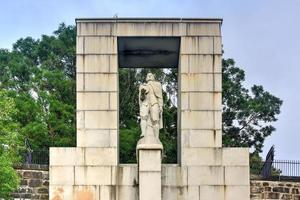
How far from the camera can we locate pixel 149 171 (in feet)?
50.8

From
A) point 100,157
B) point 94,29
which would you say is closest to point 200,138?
point 100,157

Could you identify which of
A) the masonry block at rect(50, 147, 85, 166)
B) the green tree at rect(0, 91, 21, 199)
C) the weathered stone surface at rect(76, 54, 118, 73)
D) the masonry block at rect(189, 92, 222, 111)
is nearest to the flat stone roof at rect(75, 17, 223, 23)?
the weathered stone surface at rect(76, 54, 118, 73)

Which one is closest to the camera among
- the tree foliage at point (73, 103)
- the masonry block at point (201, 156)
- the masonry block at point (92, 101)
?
the masonry block at point (201, 156)

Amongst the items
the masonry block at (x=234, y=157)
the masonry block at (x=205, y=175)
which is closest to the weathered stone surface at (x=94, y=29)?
the masonry block at (x=205, y=175)

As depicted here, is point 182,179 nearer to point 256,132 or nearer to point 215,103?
point 215,103

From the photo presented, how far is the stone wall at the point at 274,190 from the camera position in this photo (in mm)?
24188

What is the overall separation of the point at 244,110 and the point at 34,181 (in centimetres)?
1209

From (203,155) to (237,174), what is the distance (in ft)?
2.67

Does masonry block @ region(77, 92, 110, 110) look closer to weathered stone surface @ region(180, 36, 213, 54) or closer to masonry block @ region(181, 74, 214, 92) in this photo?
masonry block @ region(181, 74, 214, 92)

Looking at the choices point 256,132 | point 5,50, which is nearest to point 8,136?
point 256,132

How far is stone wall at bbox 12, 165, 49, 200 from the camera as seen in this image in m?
23.1

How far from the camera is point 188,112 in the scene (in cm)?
1625

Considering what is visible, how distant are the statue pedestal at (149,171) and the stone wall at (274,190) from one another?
363 inches

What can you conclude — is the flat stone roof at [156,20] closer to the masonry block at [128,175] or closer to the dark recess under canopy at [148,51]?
the dark recess under canopy at [148,51]
